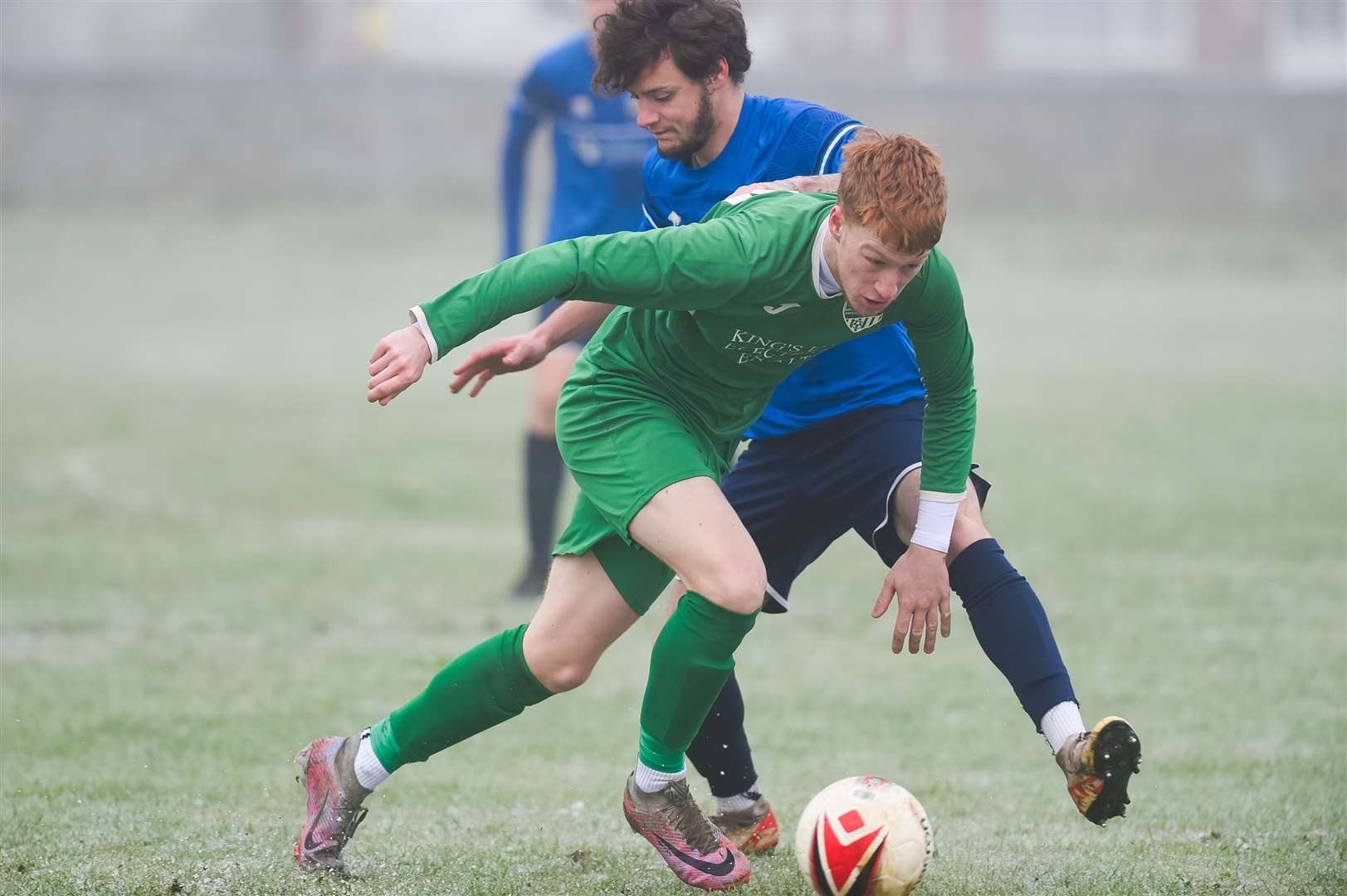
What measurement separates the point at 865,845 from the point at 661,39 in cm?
189

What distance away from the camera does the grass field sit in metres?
3.79

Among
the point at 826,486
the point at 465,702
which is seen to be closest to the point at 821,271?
the point at 826,486

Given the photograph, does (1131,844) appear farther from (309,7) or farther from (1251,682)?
(309,7)

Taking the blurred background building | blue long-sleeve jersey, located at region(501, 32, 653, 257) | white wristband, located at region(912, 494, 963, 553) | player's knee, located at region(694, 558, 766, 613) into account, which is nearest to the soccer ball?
player's knee, located at region(694, 558, 766, 613)

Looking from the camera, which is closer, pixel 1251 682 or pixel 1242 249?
pixel 1251 682

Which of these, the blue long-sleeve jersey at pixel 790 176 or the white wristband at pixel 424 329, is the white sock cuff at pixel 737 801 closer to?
the blue long-sleeve jersey at pixel 790 176

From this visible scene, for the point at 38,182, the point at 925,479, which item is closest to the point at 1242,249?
the point at 38,182

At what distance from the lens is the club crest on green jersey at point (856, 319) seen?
3.24m

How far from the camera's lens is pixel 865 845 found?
3.15 meters

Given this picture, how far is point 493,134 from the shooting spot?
101ft

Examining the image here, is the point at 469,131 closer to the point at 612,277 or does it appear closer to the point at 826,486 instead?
the point at 826,486

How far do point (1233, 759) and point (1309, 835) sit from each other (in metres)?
1.05

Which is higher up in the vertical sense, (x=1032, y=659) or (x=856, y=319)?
(x=856, y=319)

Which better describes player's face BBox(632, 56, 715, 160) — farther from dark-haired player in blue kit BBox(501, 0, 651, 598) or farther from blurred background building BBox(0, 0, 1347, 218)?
blurred background building BBox(0, 0, 1347, 218)
